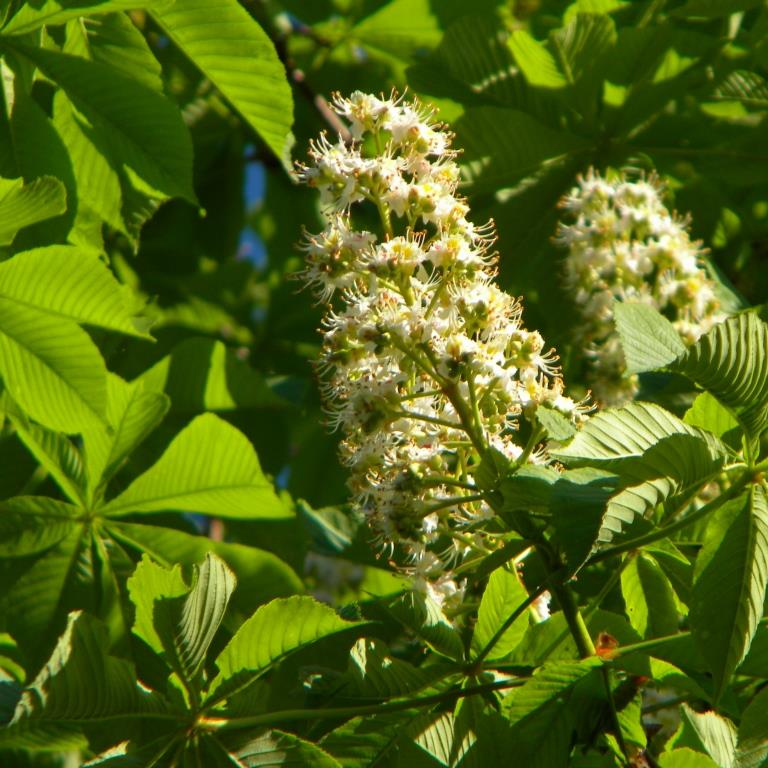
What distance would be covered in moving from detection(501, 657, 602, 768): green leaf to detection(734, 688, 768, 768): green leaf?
0.23 meters

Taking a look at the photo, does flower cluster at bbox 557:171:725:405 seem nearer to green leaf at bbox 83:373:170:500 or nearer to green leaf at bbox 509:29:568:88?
green leaf at bbox 509:29:568:88

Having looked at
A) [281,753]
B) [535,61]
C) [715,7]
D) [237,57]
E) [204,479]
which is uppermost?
[715,7]

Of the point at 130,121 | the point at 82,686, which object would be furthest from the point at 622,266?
the point at 82,686

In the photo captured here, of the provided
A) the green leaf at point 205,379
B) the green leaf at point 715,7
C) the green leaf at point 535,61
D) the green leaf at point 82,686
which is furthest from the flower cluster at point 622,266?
the green leaf at point 82,686

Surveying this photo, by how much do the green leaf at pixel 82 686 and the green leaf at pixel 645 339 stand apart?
2.71 feet

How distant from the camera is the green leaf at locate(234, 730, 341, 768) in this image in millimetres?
1556

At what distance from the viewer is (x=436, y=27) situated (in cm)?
312

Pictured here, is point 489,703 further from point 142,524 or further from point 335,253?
point 142,524

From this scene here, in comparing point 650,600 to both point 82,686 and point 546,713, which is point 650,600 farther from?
point 82,686

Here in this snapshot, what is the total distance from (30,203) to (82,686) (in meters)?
0.78

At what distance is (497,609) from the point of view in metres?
1.72

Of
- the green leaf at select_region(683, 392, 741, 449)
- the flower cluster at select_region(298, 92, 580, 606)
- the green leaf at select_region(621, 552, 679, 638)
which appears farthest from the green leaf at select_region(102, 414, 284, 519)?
the green leaf at select_region(683, 392, 741, 449)

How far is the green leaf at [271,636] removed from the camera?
64.4 inches

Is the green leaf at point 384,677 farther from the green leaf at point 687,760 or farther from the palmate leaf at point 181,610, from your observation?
the green leaf at point 687,760
